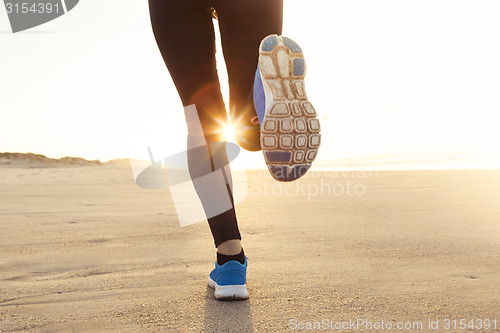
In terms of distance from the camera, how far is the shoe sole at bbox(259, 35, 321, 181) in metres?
1.26

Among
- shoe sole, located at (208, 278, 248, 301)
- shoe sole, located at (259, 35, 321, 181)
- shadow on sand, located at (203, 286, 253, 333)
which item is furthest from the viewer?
shoe sole, located at (208, 278, 248, 301)

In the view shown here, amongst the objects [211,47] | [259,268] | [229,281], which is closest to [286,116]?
[211,47]

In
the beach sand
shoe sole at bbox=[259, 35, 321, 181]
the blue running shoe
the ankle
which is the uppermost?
shoe sole at bbox=[259, 35, 321, 181]

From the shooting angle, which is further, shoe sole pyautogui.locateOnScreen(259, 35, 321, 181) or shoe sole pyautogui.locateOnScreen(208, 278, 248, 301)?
shoe sole pyautogui.locateOnScreen(208, 278, 248, 301)

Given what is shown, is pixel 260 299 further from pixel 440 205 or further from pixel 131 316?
pixel 440 205

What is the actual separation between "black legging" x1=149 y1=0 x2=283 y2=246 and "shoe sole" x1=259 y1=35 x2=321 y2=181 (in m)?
0.15

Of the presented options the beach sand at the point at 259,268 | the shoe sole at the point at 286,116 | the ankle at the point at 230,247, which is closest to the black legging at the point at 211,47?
the ankle at the point at 230,247

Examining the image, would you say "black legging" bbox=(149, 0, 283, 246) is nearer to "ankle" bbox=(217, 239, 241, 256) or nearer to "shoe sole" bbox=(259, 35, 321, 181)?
"ankle" bbox=(217, 239, 241, 256)

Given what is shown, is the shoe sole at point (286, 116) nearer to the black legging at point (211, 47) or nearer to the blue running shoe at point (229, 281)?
the black legging at point (211, 47)

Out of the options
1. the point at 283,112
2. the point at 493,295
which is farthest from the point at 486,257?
the point at 283,112

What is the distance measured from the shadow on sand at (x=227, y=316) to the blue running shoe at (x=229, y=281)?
0.07 feet

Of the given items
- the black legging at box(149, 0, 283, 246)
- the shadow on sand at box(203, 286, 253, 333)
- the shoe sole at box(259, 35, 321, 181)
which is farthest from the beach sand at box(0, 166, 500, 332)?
the shoe sole at box(259, 35, 321, 181)

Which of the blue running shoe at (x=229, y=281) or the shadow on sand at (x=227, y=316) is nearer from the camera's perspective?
the shadow on sand at (x=227, y=316)

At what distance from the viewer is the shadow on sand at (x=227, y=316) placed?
45.2 inches
